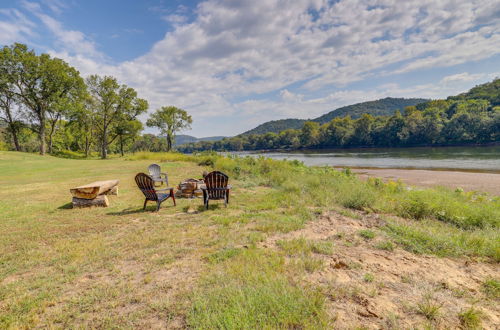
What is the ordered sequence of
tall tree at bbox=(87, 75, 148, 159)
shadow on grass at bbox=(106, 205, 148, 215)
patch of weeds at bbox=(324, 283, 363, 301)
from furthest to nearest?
1. tall tree at bbox=(87, 75, 148, 159)
2. shadow on grass at bbox=(106, 205, 148, 215)
3. patch of weeds at bbox=(324, 283, 363, 301)

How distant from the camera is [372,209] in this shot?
21.2 feet

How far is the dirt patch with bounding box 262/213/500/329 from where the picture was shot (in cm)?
226

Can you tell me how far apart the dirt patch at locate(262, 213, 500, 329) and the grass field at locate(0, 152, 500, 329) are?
0.02 meters

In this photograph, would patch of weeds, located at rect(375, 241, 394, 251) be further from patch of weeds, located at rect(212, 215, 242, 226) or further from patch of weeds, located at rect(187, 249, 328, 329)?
patch of weeds, located at rect(212, 215, 242, 226)

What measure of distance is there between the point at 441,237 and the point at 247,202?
15.3ft

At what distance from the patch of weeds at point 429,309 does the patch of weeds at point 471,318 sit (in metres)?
0.18

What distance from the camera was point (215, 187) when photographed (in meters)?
6.60

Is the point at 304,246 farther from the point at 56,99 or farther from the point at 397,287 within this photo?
the point at 56,99

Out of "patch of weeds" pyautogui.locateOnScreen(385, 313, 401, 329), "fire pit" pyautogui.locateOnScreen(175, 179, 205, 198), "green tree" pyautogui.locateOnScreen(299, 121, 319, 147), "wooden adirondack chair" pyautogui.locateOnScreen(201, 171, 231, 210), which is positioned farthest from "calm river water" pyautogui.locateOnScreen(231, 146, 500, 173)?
"green tree" pyautogui.locateOnScreen(299, 121, 319, 147)

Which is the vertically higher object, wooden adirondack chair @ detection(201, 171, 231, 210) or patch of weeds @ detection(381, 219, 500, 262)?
wooden adirondack chair @ detection(201, 171, 231, 210)

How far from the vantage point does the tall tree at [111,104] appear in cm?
3269

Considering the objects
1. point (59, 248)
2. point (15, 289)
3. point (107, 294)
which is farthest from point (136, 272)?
point (59, 248)

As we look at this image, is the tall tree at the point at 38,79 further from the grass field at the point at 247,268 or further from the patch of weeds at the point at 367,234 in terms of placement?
the patch of weeds at the point at 367,234

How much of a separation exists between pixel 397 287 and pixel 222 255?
2361 millimetres
